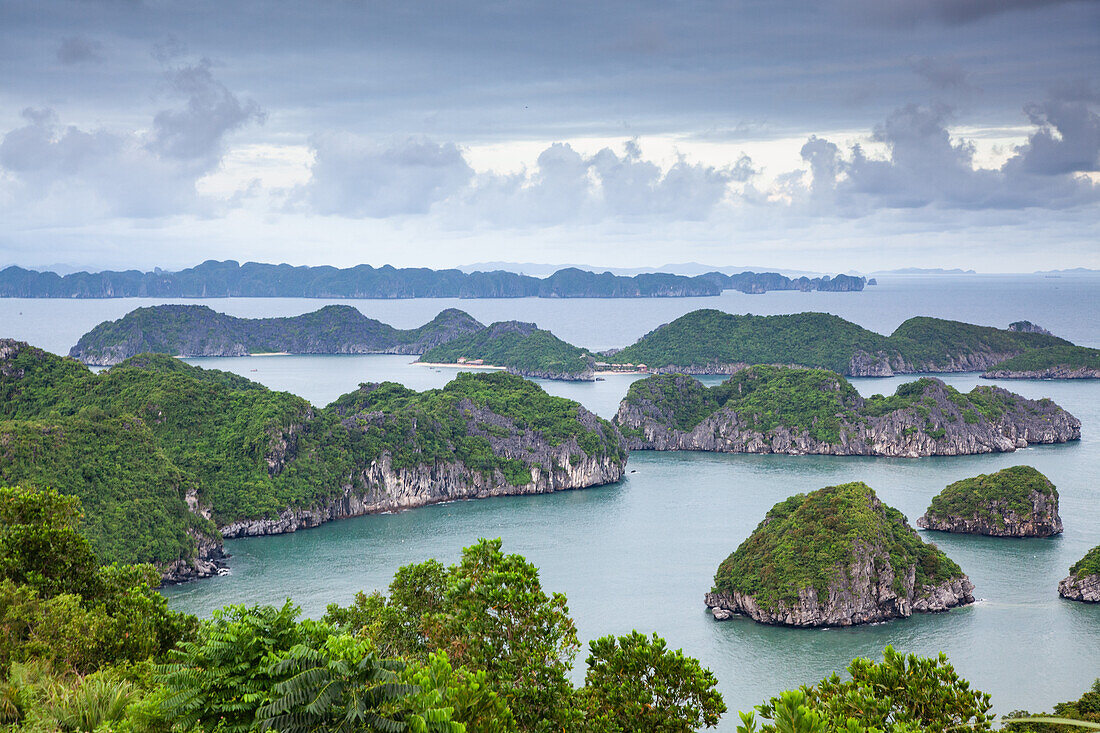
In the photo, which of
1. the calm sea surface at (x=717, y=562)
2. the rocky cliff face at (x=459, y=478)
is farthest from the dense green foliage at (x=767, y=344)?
the rocky cliff face at (x=459, y=478)

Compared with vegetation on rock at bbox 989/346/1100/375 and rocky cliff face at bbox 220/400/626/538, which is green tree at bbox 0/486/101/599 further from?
vegetation on rock at bbox 989/346/1100/375

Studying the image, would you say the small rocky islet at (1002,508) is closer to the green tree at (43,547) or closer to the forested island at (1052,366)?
the green tree at (43,547)

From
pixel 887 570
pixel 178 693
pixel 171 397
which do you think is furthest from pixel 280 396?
pixel 178 693

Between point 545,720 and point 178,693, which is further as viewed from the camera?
point 545,720

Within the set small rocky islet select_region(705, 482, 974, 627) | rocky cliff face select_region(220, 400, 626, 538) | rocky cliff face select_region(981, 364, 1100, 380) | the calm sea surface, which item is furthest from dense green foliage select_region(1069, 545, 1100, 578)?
rocky cliff face select_region(981, 364, 1100, 380)

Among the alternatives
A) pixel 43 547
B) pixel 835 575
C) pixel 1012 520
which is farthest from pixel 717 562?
pixel 43 547

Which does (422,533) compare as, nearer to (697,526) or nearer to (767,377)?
(697,526)
